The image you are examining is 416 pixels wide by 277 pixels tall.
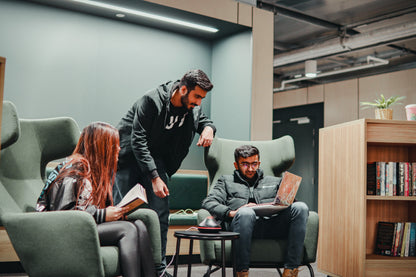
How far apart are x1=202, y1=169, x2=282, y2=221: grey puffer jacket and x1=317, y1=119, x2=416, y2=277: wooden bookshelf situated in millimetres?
619

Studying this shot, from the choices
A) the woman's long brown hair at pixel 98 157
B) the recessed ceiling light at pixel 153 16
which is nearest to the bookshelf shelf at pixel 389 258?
the woman's long brown hair at pixel 98 157

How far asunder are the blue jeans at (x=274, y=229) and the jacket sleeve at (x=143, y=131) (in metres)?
0.62

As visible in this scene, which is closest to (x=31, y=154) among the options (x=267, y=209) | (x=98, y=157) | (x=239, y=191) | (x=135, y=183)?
(x=135, y=183)

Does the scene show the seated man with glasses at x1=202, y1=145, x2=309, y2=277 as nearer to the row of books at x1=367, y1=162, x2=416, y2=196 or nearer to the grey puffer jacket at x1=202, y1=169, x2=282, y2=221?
the grey puffer jacket at x1=202, y1=169, x2=282, y2=221

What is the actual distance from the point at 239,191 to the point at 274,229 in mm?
363

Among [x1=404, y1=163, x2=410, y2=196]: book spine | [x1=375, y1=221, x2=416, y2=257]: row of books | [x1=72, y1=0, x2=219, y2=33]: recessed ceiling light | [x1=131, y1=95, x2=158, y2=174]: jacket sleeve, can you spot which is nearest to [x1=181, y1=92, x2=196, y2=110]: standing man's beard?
[x1=131, y1=95, x2=158, y2=174]: jacket sleeve

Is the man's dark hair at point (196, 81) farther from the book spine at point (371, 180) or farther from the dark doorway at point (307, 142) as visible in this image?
the dark doorway at point (307, 142)

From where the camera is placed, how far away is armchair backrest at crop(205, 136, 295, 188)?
3490 mm

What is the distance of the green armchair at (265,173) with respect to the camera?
280 centimetres

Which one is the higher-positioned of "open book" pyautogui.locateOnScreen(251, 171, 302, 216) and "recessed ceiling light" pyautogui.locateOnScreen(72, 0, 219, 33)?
"recessed ceiling light" pyautogui.locateOnScreen(72, 0, 219, 33)

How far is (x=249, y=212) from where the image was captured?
9.17 feet

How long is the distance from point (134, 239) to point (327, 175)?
2079 millimetres

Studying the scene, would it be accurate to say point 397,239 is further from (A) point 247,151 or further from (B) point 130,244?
(B) point 130,244

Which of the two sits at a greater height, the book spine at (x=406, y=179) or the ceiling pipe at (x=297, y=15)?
the ceiling pipe at (x=297, y=15)
